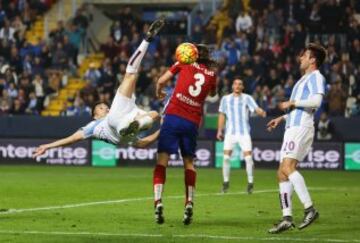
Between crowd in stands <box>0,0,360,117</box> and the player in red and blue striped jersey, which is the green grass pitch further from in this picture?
crowd in stands <box>0,0,360,117</box>

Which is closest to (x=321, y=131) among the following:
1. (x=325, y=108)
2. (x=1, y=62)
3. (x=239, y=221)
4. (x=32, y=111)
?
(x=325, y=108)

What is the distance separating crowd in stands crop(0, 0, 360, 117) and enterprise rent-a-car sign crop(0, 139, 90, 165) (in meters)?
2.74

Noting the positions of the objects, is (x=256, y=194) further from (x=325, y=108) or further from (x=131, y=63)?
(x=325, y=108)

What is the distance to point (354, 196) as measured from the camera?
63.2 feet

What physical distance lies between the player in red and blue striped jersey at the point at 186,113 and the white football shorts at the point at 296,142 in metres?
1.55

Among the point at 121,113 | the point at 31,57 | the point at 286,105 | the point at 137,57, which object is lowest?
the point at 121,113

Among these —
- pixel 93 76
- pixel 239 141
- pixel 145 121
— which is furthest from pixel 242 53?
pixel 145 121

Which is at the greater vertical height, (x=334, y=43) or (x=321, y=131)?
(x=334, y=43)

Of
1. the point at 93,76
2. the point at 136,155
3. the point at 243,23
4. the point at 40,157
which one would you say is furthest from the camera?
the point at 93,76

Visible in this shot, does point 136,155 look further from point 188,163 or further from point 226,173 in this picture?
point 188,163

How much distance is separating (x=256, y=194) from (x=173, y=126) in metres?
5.99

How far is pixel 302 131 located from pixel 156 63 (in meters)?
21.9

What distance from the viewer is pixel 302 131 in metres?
13.4

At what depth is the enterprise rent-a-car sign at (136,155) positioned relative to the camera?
30125 mm
